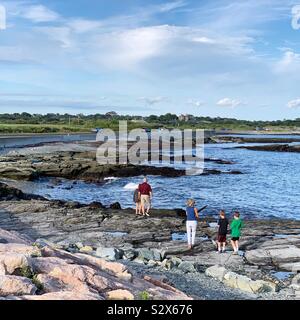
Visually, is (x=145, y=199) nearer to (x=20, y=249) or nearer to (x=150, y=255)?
(x=150, y=255)

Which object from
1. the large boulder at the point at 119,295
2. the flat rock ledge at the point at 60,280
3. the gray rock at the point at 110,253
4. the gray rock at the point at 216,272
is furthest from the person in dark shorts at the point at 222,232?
the large boulder at the point at 119,295

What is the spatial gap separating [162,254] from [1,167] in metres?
34.7

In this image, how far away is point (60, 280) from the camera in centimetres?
1023

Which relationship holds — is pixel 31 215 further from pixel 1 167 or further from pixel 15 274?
pixel 1 167

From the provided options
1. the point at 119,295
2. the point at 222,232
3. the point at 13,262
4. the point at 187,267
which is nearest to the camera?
the point at 119,295

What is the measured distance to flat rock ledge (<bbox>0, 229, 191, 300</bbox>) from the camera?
29.7 ft

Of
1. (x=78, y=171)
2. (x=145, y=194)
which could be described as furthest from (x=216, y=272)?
(x=78, y=171)

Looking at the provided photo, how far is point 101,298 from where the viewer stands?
9.40 metres

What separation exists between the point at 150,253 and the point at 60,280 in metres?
8.40

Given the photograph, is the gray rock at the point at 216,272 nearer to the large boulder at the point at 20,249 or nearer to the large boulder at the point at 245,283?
the large boulder at the point at 245,283

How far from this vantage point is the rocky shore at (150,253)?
35.8ft

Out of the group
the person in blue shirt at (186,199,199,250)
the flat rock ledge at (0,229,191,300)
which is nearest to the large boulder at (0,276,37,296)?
the flat rock ledge at (0,229,191,300)
